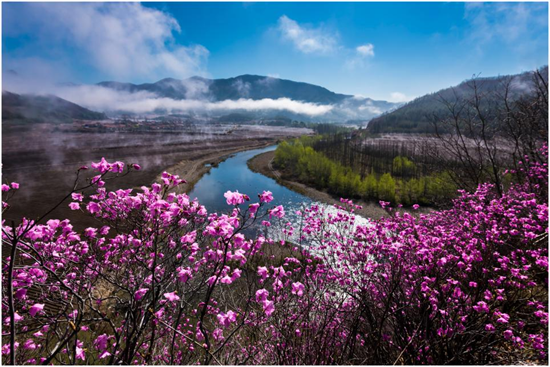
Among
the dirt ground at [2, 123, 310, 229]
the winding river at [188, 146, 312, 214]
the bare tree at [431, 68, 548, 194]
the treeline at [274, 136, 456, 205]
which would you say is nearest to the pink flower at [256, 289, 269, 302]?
the bare tree at [431, 68, 548, 194]

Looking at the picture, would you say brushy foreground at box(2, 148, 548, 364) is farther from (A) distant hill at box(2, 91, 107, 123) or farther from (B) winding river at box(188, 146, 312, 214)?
(A) distant hill at box(2, 91, 107, 123)

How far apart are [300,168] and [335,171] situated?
8.22 m

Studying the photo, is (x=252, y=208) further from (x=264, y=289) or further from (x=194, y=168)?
(x=194, y=168)

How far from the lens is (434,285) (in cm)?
414

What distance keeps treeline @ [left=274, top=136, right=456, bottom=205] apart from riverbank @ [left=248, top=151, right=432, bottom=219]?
4.44 feet

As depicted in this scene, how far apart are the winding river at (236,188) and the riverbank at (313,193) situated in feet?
3.08

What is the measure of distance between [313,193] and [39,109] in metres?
148

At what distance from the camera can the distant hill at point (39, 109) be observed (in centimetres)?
10649

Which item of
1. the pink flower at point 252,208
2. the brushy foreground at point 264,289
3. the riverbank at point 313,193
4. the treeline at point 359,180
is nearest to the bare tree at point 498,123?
the brushy foreground at point 264,289

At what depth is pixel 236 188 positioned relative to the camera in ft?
106

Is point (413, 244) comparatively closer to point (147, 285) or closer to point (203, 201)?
point (147, 285)

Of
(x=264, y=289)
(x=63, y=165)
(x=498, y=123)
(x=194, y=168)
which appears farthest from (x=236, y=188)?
(x=63, y=165)

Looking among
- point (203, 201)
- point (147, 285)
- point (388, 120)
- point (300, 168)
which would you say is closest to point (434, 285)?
point (147, 285)

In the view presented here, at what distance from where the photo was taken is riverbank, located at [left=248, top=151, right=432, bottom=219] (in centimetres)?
2706
